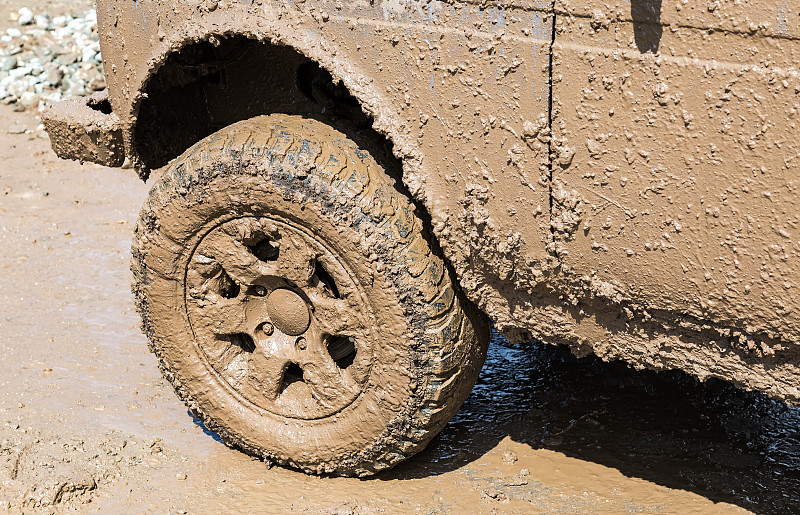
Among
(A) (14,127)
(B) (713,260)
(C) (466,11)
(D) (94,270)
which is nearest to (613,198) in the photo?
(B) (713,260)

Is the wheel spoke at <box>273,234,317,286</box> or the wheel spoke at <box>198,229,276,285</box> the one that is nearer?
the wheel spoke at <box>273,234,317,286</box>

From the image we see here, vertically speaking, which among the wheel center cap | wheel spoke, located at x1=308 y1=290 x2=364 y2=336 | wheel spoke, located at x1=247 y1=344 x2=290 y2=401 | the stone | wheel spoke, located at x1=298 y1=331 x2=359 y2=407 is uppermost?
wheel spoke, located at x1=308 y1=290 x2=364 y2=336

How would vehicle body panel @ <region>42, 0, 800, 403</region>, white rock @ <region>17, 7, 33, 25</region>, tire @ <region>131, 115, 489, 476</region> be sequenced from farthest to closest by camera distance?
white rock @ <region>17, 7, 33, 25</region> < tire @ <region>131, 115, 489, 476</region> < vehicle body panel @ <region>42, 0, 800, 403</region>

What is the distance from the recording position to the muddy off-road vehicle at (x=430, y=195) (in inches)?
78.0

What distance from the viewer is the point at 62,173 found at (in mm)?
6305

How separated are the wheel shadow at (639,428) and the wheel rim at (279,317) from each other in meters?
0.45

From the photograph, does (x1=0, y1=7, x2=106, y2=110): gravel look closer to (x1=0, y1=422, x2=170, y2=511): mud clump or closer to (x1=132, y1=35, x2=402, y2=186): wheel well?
(x1=132, y1=35, x2=402, y2=186): wheel well

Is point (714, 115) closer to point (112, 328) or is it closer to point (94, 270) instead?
point (112, 328)

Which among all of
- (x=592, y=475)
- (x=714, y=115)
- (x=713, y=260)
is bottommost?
(x=592, y=475)

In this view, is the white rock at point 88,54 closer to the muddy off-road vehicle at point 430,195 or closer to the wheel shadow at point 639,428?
the muddy off-road vehicle at point 430,195

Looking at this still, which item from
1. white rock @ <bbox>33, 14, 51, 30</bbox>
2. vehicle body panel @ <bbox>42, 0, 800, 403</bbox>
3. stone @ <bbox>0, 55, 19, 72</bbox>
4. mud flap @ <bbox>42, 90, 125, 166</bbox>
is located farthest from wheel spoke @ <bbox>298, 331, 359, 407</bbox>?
white rock @ <bbox>33, 14, 51, 30</bbox>

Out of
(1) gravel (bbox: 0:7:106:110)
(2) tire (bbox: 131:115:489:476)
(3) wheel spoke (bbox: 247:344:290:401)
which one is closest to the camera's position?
(2) tire (bbox: 131:115:489:476)

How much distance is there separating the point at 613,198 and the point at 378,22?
783mm

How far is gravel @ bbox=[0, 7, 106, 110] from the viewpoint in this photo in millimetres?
7504
